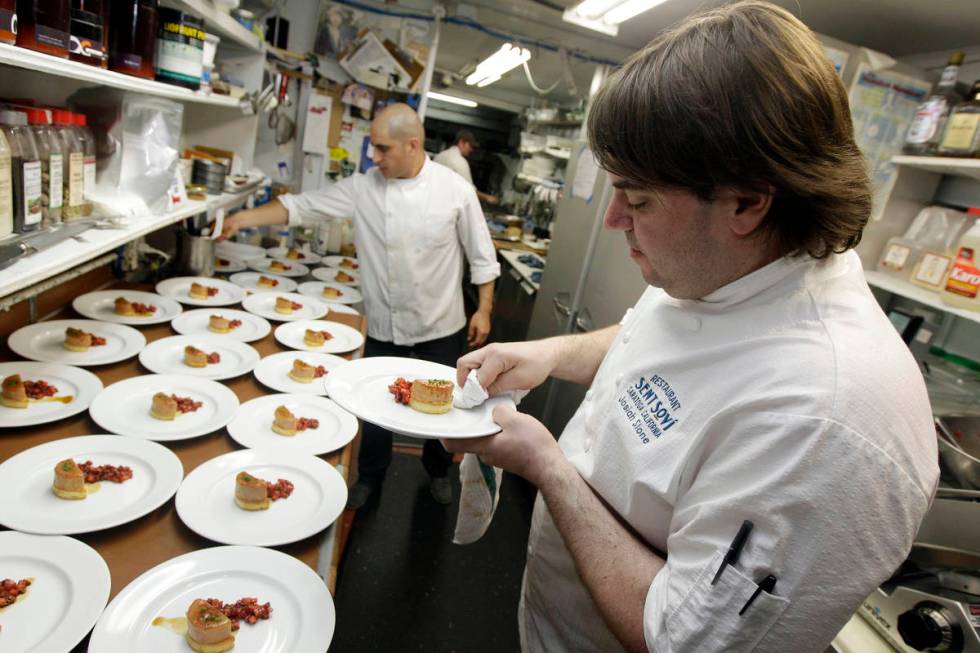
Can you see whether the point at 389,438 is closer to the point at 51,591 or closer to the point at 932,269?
the point at 51,591

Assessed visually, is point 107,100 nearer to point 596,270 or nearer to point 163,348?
point 163,348

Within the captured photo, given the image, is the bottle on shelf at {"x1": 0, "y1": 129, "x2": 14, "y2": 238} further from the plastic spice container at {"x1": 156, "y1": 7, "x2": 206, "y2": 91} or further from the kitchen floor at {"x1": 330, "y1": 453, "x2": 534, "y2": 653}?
the kitchen floor at {"x1": 330, "y1": 453, "x2": 534, "y2": 653}

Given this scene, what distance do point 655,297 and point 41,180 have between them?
146 cm

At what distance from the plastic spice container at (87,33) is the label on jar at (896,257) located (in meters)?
2.73

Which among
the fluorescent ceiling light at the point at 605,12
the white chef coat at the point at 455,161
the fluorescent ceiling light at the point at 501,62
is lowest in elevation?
the white chef coat at the point at 455,161

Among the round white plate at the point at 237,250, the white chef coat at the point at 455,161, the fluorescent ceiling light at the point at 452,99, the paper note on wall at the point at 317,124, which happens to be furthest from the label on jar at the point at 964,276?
the fluorescent ceiling light at the point at 452,99

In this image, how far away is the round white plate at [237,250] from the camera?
3447 millimetres

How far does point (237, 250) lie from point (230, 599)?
2967 millimetres

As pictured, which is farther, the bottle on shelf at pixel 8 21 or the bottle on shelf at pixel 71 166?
the bottle on shelf at pixel 71 166

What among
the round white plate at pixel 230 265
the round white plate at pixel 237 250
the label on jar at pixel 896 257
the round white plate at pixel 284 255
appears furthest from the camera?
the round white plate at pixel 284 255

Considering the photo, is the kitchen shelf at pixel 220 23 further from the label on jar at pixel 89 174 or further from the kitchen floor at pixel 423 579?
the kitchen floor at pixel 423 579

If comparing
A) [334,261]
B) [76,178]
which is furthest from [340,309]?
[76,178]

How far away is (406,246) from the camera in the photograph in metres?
2.88

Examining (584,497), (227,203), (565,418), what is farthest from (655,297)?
(227,203)
